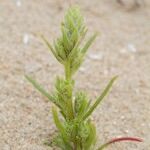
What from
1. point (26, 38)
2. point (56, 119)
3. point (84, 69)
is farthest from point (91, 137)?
point (26, 38)

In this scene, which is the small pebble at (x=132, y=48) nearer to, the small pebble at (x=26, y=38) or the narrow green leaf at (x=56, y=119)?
the small pebble at (x=26, y=38)

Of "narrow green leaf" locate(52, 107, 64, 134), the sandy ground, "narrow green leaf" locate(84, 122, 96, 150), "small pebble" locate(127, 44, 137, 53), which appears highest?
"narrow green leaf" locate(52, 107, 64, 134)

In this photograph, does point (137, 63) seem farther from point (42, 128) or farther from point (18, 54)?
point (42, 128)

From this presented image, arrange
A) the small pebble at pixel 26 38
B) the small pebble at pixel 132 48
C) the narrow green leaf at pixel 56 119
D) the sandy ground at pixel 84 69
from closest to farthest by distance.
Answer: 1. the narrow green leaf at pixel 56 119
2. the sandy ground at pixel 84 69
3. the small pebble at pixel 26 38
4. the small pebble at pixel 132 48

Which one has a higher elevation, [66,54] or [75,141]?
[66,54]

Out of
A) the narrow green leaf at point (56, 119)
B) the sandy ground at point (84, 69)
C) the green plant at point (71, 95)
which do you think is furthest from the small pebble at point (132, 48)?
the narrow green leaf at point (56, 119)

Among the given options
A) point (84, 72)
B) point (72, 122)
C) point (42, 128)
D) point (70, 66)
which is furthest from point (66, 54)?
point (84, 72)

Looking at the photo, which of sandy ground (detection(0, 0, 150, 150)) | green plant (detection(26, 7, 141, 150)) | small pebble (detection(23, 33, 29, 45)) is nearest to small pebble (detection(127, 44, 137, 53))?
sandy ground (detection(0, 0, 150, 150))

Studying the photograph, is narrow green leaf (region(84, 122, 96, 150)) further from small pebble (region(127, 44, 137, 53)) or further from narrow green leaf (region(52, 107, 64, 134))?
small pebble (region(127, 44, 137, 53))
